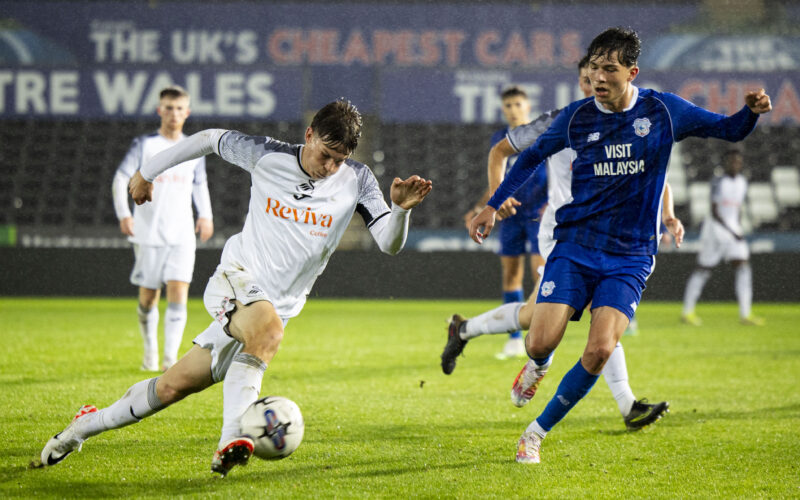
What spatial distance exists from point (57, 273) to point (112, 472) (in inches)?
449

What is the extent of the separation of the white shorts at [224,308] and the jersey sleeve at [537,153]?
126cm

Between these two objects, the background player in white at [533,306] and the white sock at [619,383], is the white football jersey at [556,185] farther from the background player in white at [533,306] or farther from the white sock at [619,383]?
the white sock at [619,383]

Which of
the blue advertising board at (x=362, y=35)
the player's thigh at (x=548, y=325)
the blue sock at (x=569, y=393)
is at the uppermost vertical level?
the blue advertising board at (x=362, y=35)

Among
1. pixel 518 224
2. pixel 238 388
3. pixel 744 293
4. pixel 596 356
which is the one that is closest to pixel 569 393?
pixel 596 356

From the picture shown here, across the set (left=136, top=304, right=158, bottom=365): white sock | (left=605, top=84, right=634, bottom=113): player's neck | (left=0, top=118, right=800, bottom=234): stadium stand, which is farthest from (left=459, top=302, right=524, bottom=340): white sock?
(left=0, top=118, right=800, bottom=234): stadium stand

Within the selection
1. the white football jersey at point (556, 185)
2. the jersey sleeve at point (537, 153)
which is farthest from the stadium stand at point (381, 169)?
the jersey sleeve at point (537, 153)

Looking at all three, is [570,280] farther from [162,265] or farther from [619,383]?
[162,265]

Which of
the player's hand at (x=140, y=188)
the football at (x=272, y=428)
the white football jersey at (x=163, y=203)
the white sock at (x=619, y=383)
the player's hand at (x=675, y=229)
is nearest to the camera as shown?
the football at (x=272, y=428)

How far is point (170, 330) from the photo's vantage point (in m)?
6.64

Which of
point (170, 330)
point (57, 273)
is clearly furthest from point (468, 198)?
point (170, 330)

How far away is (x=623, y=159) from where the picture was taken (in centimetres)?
398

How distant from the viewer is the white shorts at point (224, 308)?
11.5 feet

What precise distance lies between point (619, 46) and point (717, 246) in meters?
9.17

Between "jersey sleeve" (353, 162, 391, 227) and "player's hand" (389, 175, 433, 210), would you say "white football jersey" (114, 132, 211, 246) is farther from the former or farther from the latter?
"player's hand" (389, 175, 433, 210)
